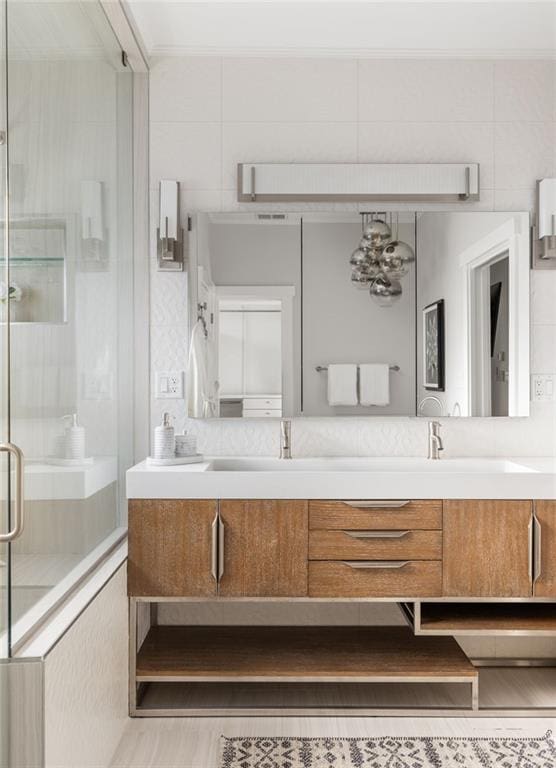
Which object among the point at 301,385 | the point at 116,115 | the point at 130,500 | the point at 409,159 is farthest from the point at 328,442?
the point at 116,115

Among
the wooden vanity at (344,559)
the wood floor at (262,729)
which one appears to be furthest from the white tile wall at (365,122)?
the wood floor at (262,729)

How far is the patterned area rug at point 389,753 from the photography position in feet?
6.68

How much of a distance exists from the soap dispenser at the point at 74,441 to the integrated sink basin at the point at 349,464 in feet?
2.41

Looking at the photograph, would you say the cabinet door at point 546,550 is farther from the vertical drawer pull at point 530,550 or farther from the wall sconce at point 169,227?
the wall sconce at point 169,227

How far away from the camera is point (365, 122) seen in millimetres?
2785

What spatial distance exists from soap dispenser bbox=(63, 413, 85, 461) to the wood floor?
3.13 ft

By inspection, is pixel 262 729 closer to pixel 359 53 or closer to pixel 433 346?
pixel 433 346

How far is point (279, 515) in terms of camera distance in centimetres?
232

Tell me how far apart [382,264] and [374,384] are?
49 cm

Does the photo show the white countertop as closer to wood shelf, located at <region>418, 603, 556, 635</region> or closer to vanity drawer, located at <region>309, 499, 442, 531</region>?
vanity drawer, located at <region>309, 499, 442, 531</region>

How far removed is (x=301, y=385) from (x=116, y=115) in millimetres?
1242

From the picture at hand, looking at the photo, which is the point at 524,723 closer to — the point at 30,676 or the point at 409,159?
the point at 30,676

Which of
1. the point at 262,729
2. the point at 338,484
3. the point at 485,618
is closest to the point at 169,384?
the point at 338,484

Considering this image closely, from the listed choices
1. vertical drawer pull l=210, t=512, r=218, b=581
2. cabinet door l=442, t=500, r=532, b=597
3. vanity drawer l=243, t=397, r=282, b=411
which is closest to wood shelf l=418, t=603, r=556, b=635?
cabinet door l=442, t=500, r=532, b=597
